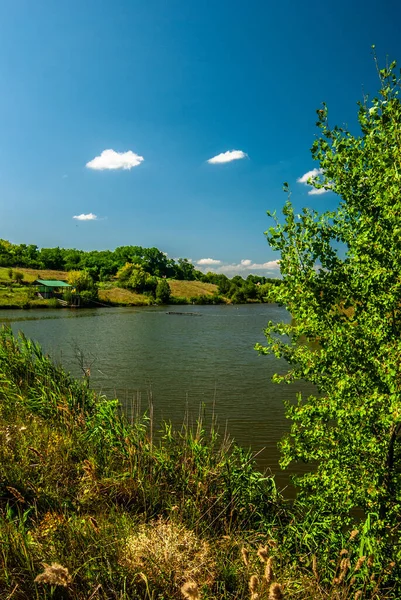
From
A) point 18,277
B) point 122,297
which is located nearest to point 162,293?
point 122,297

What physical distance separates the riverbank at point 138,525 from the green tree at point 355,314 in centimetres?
100

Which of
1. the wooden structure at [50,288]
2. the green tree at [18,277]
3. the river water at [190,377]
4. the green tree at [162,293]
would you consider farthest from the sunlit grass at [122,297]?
the river water at [190,377]

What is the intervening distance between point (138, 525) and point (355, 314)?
206 inches

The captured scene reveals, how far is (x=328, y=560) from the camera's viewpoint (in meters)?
6.33

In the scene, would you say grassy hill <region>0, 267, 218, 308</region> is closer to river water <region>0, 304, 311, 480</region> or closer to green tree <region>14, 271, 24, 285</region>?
green tree <region>14, 271, 24, 285</region>

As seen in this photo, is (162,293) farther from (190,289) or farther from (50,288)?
(50,288)

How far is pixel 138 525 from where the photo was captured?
584 centimetres

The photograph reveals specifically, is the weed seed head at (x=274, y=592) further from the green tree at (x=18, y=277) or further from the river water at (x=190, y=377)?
the green tree at (x=18, y=277)

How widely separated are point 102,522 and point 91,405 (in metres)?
5.55

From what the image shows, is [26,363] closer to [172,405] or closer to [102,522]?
[102,522]

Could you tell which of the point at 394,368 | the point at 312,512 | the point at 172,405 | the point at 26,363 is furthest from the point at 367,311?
the point at 172,405

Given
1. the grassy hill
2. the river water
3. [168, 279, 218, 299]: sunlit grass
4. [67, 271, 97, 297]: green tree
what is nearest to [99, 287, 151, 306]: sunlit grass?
Answer: the grassy hill

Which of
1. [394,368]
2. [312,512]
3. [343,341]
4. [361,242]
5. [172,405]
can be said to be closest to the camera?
[394,368]

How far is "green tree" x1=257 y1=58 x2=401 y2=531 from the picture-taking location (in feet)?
21.8
